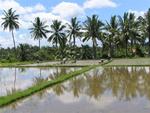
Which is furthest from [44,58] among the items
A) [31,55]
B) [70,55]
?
[70,55]

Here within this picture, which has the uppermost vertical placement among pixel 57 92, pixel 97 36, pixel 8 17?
pixel 8 17

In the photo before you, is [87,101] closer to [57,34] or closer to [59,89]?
[59,89]

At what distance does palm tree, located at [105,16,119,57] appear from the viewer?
42881mm

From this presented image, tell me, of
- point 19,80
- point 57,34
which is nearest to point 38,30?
point 57,34

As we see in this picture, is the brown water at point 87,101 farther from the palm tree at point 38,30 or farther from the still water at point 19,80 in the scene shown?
the palm tree at point 38,30

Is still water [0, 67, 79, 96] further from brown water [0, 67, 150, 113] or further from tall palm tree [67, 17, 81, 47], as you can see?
tall palm tree [67, 17, 81, 47]

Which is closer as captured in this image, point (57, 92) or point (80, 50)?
point (57, 92)

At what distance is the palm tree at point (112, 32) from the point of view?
42881mm

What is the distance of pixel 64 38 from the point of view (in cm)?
4688

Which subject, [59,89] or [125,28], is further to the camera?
[125,28]

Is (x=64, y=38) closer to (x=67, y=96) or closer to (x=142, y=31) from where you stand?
(x=142, y=31)

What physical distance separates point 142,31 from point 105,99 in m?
33.2

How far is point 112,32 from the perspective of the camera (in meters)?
43.0

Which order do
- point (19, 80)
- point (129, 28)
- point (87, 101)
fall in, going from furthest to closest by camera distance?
point (129, 28) < point (19, 80) < point (87, 101)
